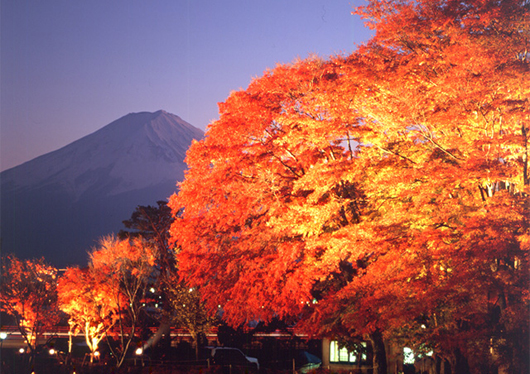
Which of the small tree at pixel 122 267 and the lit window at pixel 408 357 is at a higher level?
the small tree at pixel 122 267

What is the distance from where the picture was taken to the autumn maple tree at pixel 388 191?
10734 millimetres

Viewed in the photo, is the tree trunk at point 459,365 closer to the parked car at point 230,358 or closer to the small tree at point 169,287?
the small tree at point 169,287

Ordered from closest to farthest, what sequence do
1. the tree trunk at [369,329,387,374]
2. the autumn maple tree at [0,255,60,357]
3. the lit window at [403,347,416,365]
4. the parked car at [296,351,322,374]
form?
1. the tree trunk at [369,329,387,374]
2. the lit window at [403,347,416,365]
3. the parked car at [296,351,322,374]
4. the autumn maple tree at [0,255,60,357]

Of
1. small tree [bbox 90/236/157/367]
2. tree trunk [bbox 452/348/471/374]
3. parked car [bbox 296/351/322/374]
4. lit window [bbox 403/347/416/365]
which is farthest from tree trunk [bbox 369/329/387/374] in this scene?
small tree [bbox 90/236/157/367]

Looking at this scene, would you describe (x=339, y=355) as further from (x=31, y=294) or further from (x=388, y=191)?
(x=31, y=294)

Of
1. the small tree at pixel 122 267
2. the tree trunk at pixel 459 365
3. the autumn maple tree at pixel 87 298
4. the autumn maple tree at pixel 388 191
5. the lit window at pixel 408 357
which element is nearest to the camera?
the autumn maple tree at pixel 388 191

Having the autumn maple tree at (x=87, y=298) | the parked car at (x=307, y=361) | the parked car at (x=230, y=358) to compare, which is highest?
the autumn maple tree at (x=87, y=298)

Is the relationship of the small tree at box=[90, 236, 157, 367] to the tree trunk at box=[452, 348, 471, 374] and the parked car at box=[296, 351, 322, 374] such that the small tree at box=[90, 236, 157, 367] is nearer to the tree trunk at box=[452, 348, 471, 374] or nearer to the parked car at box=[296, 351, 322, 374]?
the parked car at box=[296, 351, 322, 374]

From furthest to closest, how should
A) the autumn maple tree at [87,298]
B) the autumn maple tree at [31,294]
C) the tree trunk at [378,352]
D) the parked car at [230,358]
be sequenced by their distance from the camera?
the autumn maple tree at [31,294], the autumn maple tree at [87,298], the parked car at [230,358], the tree trunk at [378,352]

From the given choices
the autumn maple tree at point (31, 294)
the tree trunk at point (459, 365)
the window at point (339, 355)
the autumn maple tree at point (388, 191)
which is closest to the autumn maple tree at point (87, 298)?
the autumn maple tree at point (31, 294)

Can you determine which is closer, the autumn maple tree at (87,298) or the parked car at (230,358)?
the parked car at (230,358)

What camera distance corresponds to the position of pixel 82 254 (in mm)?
165250

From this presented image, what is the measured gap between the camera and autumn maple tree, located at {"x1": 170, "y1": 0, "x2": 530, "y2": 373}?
1073 centimetres

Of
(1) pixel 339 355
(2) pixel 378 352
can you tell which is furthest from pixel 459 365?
(1) pixel 339 355
